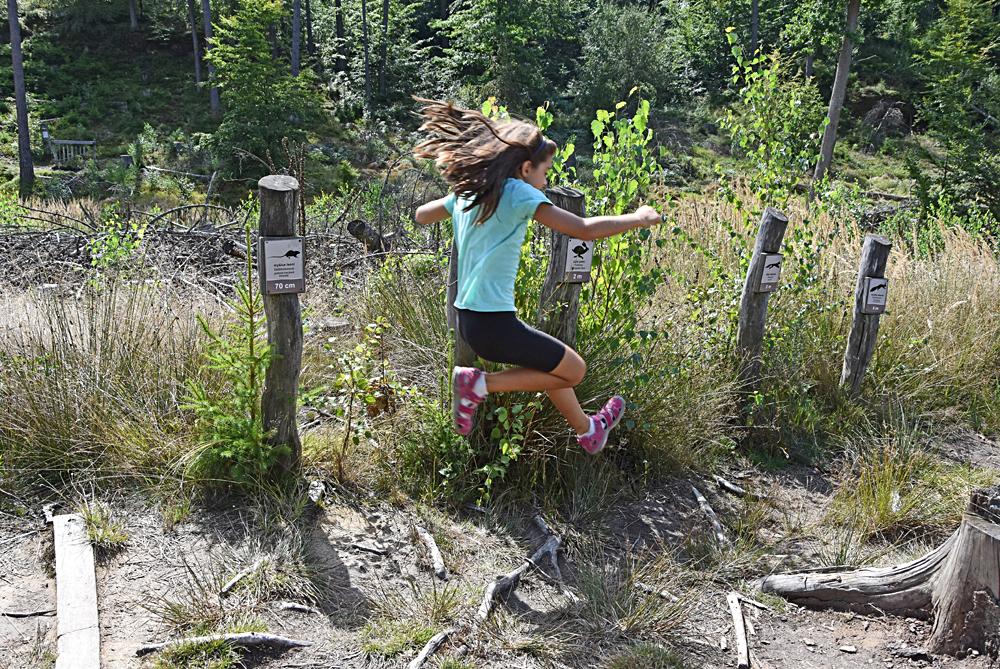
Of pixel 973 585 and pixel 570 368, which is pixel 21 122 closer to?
pixel 570 368

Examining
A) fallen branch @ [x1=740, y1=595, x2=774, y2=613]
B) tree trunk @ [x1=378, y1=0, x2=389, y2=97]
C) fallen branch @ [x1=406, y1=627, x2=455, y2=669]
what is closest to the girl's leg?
fallen branch @ [x1=406, y1=627, x2=455, y2=669]

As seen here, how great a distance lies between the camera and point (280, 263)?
3.60 m

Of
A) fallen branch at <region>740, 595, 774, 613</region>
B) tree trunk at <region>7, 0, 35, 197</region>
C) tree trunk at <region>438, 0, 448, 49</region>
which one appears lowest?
fallen branch at <region>740, 595, 774, 613</region>

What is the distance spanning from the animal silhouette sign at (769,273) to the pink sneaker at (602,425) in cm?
170

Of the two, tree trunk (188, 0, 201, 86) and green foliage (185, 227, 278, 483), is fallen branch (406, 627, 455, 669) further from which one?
tree trunk (188, 0, 201, 86)

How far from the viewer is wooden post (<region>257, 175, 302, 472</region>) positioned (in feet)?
11.7

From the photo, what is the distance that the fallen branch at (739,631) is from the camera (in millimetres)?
3250

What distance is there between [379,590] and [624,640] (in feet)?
3.46

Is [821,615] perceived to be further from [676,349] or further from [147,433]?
[147,433]

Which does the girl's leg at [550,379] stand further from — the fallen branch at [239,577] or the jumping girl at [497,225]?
the fallen branch at [239,577]

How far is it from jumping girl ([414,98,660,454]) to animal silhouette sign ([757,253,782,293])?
1957mm

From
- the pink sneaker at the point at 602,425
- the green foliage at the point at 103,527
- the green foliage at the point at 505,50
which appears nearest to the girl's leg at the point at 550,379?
the pink sneaker at the point at 602,425

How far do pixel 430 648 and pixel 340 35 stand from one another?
44.0 metres

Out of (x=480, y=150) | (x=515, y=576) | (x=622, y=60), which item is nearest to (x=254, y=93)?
(x=622, y=60)
